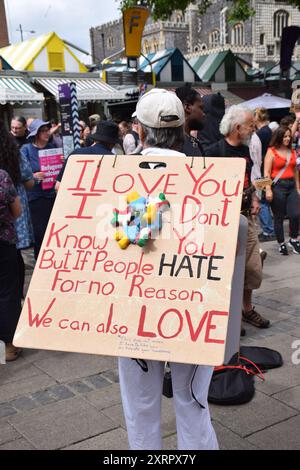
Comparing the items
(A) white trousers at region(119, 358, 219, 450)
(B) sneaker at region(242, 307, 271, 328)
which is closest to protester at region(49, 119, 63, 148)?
(B) sneaker at region(242, 307, 271, 328)

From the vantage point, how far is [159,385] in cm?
207

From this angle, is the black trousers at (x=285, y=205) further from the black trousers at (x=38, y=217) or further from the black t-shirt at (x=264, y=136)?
the black trousers at (x=38, y=217)

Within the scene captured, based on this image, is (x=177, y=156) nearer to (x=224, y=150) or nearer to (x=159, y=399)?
(x=159, y=399)

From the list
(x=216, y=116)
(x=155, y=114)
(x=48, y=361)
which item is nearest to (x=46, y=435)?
(x=48, y=361)

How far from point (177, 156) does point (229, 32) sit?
6865 cm

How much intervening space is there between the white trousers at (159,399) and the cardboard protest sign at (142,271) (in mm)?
289

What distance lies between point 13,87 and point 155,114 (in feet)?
45.1

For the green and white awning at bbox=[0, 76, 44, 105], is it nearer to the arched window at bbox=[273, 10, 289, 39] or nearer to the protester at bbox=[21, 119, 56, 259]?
the protester at bbox=[21, 119, 56, 259]

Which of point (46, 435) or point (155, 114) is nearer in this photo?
point (155, 114)

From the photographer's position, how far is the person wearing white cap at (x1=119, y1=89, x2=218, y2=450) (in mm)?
2029

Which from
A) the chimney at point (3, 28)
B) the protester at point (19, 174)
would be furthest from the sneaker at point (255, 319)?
the chimney at point (3, 28)

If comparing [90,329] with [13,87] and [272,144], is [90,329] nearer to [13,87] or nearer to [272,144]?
[272,144]

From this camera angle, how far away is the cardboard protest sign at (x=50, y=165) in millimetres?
5922

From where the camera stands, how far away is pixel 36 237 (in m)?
5.96
